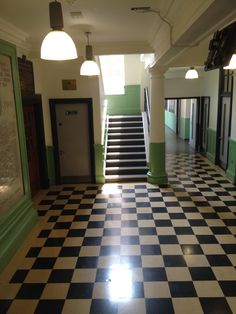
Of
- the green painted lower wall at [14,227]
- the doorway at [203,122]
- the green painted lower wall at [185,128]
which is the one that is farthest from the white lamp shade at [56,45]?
the green painted lower wall at [185,128]

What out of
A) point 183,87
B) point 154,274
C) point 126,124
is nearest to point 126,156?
point 126,124

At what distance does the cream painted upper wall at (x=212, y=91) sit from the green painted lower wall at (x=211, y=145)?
7.2 inches

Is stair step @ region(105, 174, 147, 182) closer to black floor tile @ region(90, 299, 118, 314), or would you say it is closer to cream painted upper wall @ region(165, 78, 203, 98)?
cream painted upper wall @ region(165, 78, 203, 98)

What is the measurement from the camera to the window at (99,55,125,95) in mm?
10438

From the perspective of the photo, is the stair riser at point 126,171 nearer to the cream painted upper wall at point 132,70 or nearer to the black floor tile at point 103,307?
the cream painted upper wall at point 132,70

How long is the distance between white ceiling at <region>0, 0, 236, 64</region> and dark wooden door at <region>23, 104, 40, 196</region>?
1432 mm

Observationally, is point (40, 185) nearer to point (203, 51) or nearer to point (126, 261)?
point (126, 261)

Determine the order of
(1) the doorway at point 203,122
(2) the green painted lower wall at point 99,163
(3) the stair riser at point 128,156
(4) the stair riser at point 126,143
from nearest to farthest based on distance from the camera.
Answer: (2) the green painted lower wall at point 99,163 < (3) the stair riser at point 128,156 < (4) the stair riser at point 126,143 < (1) the doorway at point 203,122

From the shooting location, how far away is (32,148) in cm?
650

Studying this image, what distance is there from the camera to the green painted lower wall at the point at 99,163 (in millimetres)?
7096

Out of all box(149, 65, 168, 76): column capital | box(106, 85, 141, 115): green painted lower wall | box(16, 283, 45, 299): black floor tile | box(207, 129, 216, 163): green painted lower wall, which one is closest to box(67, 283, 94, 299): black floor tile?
box(16, 283, 45, 299): black floor tile

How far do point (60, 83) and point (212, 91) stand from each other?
474cm

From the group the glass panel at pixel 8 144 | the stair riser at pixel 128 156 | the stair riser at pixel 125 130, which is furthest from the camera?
the stair riser at pixel 125 130

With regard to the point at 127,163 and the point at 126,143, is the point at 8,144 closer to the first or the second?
the point at 127,163
